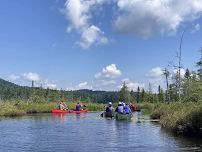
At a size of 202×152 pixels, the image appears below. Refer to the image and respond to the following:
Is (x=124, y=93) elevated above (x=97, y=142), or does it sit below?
above

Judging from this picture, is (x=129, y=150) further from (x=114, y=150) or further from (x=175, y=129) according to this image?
(x=175, y=129)

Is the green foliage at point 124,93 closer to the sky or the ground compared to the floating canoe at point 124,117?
closer to the sky

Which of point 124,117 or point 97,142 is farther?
point 124,117

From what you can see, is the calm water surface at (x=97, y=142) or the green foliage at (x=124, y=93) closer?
the calm water surface at (x=97, y=142)

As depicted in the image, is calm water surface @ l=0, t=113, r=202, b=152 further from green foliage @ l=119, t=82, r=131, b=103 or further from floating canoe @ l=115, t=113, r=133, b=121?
green foliage @ l=119, t=82, r=131, b=103

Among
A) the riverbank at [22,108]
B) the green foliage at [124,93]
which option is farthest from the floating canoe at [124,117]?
the green foliage at [124,93]

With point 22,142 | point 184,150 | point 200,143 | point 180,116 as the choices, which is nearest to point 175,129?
point 180,116

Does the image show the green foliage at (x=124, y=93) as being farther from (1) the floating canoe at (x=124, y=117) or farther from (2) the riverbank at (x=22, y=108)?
(1) the floating canoe at (x=124, y=117)

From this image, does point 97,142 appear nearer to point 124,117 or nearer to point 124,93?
point 124,117

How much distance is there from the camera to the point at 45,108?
86.1m

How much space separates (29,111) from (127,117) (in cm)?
3128

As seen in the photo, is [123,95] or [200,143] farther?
[123,95]

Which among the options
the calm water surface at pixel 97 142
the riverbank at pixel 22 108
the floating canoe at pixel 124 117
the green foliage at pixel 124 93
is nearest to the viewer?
the calm water surface at pixel 97 142

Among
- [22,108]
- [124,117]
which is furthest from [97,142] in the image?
[22,108]
